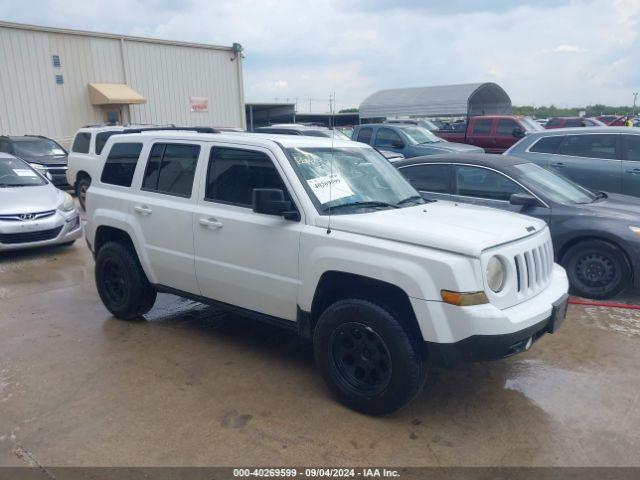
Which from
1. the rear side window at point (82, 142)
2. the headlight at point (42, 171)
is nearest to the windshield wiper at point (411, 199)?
the headlight at point (42, 171)

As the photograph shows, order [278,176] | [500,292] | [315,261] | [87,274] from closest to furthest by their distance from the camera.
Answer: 1. [500,292]
2. [315,261]
3. [278,176]
4. [87,274]

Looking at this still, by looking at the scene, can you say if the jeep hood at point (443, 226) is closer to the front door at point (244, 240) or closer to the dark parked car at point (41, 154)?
the front door at point (244, 240)

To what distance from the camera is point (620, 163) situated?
822 centimetres

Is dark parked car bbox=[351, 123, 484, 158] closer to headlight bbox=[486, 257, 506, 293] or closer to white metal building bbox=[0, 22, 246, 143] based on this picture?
headlight bbox=[486, 257, 506, 293]

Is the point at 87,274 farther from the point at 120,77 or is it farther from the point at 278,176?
the point at 120,77

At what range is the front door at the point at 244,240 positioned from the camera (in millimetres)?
4008

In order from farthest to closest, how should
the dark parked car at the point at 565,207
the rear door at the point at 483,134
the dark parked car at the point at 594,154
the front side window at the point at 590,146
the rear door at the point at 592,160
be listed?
the rear door at the point at 483,134, the front side window at the point at 590,146, the rear door at the point at 592,160, the dark parked car at the point at 594,154, the dark parked car at the point at 565,207

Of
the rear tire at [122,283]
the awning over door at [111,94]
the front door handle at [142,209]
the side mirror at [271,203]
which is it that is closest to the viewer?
the side mirror at [271,203]

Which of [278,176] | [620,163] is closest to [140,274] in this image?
[278,176]

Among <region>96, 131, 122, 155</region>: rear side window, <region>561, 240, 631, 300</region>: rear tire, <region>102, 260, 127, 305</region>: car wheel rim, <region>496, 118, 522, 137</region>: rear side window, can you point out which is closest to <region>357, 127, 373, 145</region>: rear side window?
<region>496, 118, 522, 137</region>: rear side window

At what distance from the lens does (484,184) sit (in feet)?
21.3

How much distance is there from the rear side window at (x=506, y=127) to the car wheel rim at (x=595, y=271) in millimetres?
11136

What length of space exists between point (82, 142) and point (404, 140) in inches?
296

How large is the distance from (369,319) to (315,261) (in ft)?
1.86
